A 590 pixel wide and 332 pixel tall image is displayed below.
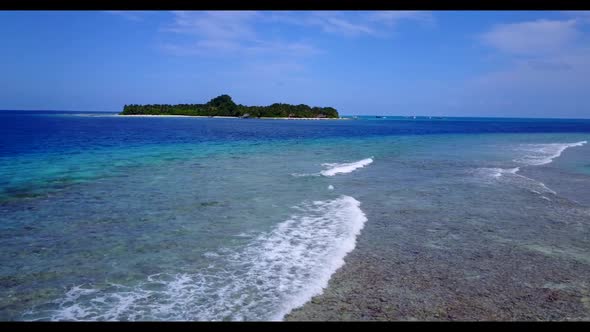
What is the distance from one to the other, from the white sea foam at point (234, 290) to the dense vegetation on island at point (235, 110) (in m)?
168

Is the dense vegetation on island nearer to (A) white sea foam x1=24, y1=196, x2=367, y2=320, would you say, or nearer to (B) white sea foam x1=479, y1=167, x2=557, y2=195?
(B) white sea foam x1=479, y1=167, x2=557, y2=195

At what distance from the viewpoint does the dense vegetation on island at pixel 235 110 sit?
585ft

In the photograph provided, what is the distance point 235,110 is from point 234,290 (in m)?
179

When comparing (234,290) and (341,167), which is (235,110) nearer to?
(341,167)

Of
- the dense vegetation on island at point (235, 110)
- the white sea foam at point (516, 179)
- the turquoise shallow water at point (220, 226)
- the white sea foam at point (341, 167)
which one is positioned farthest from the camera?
the dense vegetation on island at point (235, 110)

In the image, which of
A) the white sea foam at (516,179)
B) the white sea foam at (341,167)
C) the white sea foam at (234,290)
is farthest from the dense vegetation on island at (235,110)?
the white sea foam at (234,290)

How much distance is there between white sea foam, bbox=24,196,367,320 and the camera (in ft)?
20.3

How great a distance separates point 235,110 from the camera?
7146 inches

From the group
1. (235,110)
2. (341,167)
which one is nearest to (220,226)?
(341,167)

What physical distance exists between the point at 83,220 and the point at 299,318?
800cm

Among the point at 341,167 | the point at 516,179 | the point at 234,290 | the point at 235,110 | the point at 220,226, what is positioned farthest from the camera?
the point at 235,110

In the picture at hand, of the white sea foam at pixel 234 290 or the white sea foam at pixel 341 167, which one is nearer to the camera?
the white sea foam at pixel 234 290

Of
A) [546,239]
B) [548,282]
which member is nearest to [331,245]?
[548,282]

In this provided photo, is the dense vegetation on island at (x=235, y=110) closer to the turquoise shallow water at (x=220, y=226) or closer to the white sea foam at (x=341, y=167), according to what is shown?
the white sea foam at (x=341, y=167)
